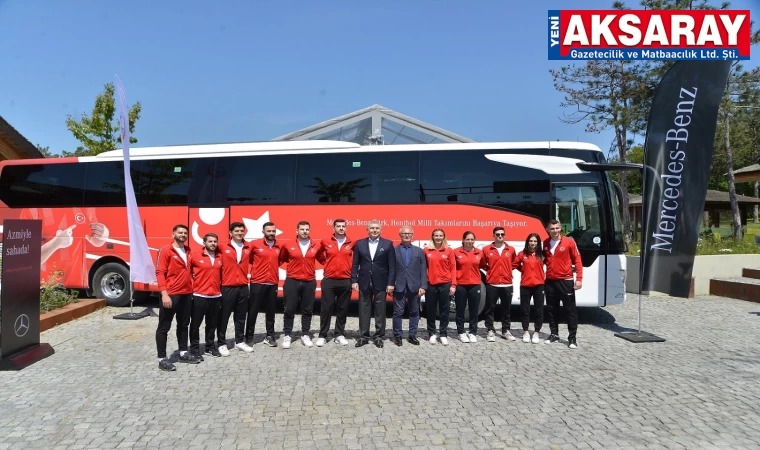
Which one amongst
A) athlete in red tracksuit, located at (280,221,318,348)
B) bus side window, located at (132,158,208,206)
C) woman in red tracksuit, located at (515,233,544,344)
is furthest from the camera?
bus side window, located at (132,158,208,206)

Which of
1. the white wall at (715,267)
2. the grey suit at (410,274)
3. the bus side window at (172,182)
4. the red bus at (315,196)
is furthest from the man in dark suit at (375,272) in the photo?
the white wall at (715,267)

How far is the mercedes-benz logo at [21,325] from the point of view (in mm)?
6249

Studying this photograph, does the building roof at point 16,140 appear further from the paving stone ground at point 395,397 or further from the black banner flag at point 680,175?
the black banner flag at point 680,175

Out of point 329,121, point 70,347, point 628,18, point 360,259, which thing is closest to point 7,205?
point 70,347

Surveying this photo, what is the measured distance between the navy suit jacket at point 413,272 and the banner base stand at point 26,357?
486 centimetres

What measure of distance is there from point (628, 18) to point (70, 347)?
48.6 ft

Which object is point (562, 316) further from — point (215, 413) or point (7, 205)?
point (7, 205)

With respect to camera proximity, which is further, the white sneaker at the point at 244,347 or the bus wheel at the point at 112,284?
the bus wheel at the point at 112,284

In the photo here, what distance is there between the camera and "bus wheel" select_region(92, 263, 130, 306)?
416 inches

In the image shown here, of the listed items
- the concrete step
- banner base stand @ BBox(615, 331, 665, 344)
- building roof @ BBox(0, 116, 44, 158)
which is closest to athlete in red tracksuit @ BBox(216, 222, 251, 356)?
banner base stand @ BBox(615, 331, 665, 344)

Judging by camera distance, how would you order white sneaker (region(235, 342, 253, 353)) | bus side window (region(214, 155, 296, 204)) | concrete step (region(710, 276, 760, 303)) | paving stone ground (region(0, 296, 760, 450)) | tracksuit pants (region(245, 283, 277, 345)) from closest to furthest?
paving stone ground (region(0, 296, 760, 450)) < white sneaker (region(235, 342, 253, 353)) < tracksuit pants (region(245, 283, 277, 345)) < bus side window (region(214, 155, 296, 204)) < concrete step (region(710, 276, 760, 303))

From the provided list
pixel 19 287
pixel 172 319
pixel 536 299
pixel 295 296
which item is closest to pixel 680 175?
pixel 536 299

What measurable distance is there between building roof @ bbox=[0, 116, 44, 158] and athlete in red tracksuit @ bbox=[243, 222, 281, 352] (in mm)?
13296

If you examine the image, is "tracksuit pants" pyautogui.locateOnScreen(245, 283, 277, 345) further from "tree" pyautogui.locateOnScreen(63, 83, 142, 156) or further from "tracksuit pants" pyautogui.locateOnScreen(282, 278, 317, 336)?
"tree" pyautogui.locateOnScreen(63, 83, 142, 156)
